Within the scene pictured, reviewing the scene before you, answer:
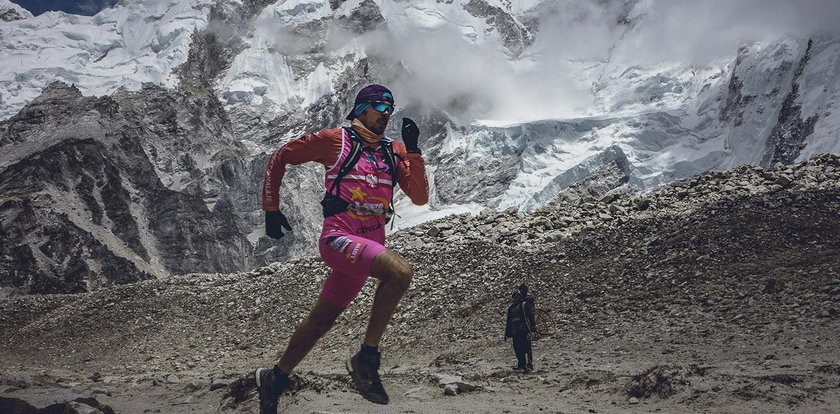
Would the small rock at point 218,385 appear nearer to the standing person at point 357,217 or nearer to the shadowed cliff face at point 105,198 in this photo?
the standing person at point 357,217

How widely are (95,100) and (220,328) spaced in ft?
396

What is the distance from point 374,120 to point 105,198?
10600cm

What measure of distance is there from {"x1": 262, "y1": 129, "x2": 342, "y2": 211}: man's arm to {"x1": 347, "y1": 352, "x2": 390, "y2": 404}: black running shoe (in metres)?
1.57

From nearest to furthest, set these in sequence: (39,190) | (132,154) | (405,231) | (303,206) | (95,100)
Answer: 1. (405,231)
2. (39,190)
3. (132,154)
4. (95,100)
5. (303,206)

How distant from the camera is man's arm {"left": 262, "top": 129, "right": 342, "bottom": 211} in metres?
6.26

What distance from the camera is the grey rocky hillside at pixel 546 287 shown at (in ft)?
49.7

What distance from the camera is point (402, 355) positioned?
16828 mm

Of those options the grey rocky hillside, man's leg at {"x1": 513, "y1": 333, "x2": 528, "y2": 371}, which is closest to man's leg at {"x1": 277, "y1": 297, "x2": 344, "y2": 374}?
man's leg at {"x1": 513, "y1": 333, "x2": 528, "y2": 371}

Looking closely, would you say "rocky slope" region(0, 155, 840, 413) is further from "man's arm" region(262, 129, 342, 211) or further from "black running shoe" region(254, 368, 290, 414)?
"man's arm" region(262, 129, 342, 211)

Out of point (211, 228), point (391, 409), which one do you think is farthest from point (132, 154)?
point (391, 409)

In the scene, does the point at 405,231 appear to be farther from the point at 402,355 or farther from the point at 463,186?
the point at 463,186

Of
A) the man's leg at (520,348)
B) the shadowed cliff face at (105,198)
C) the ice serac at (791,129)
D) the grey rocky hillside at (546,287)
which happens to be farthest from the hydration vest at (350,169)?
the ice serac at (791,129)

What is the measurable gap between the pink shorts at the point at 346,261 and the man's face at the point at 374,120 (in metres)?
1.04

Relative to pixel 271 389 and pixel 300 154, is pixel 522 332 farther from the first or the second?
pixel 300 154
